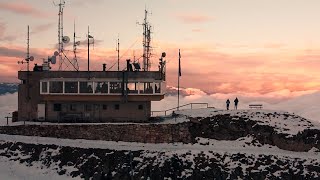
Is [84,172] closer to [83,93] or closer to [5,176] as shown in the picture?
[5,176]

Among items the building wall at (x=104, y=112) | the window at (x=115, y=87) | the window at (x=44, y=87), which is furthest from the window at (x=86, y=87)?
the window at (x=44, y=87)

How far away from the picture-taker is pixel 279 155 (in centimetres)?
4622

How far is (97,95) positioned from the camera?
54.8 meters

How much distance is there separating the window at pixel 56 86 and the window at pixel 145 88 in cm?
1013

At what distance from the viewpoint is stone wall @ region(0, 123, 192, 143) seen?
165 ft

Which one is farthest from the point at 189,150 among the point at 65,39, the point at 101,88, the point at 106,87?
the point at 65,39

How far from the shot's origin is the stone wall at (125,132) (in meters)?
50.2

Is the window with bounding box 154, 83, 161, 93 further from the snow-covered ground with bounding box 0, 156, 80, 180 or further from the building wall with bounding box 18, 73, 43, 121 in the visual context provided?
the snow-covered ground with bounding box 0, 156, 80, 180

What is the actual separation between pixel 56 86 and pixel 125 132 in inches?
459

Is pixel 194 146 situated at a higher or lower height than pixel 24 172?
higher

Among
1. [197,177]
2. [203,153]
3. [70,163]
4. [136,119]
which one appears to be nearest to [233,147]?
[203,153]

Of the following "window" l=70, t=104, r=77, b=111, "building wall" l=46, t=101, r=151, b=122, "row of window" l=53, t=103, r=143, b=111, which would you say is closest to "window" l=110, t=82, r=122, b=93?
"building wall" l=46, t=101, r=151, b=122

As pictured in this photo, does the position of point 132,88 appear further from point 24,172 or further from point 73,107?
point 24,172

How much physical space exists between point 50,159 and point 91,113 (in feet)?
33.0
